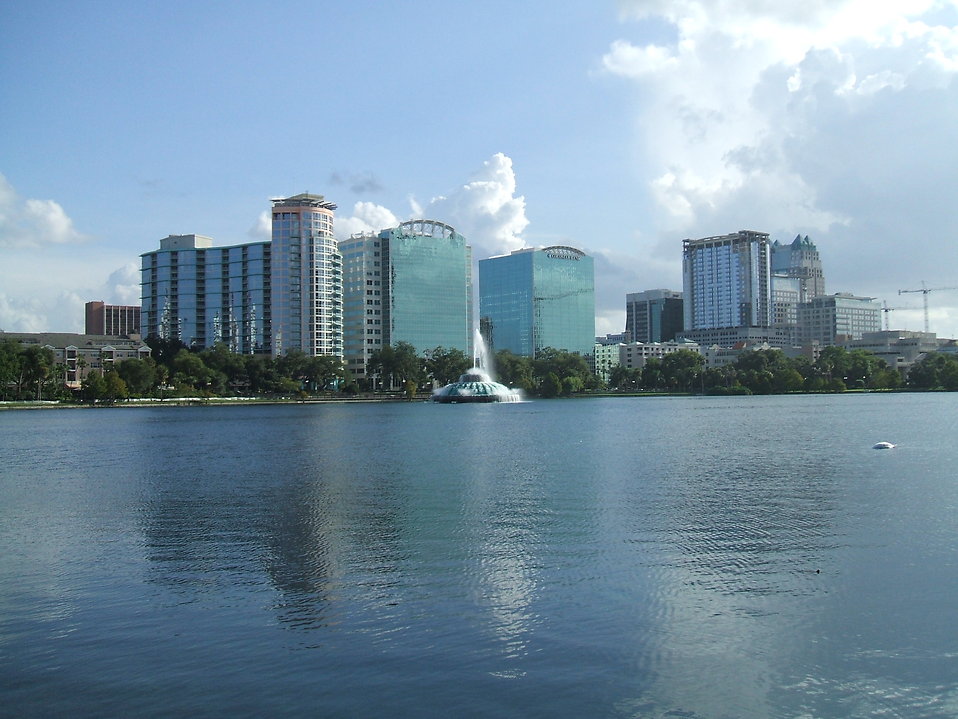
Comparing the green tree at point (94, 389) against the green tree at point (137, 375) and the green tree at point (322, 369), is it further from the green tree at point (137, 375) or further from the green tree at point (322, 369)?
the green tree at point (322, 369)

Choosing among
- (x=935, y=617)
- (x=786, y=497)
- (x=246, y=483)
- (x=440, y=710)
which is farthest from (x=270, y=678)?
(x=246, y=483)

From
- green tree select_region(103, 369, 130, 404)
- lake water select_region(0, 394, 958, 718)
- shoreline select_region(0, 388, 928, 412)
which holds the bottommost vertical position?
lake water select_region(0, 394, 958, 718)

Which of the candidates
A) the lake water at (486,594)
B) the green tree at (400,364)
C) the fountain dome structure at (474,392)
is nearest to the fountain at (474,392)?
the fountain dome structure at (474,392)

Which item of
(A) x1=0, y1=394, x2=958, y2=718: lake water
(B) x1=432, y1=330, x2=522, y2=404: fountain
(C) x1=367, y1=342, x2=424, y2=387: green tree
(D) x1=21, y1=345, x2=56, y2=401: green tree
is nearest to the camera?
(A) x1=0, y1=394, x2=958, y2=718: lake water

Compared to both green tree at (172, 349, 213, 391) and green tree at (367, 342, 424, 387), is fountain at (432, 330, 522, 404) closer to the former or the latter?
green tree at (367, 342, 424, 387)

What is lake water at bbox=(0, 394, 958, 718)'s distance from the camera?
15.0 metres

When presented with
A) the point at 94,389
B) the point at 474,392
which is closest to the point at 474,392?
the point at 474,392

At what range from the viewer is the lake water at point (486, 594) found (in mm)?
14992

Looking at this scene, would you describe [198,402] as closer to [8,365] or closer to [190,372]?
[190,372]

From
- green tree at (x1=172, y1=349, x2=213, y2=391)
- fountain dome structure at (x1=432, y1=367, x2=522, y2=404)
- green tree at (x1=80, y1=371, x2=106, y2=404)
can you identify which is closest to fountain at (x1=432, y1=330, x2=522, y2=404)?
fountain dome structure at (x1=432, y1=367, x2=522, y2=404)

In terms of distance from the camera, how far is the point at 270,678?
51.3 ft

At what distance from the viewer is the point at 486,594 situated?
67.8 ft

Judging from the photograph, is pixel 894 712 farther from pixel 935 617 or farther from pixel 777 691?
pixel 935 617

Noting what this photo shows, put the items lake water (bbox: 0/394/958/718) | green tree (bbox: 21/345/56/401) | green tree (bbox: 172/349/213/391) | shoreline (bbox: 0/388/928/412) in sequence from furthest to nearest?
1. green tree (bbox: 172/349/213/391)
2. shoreline (bbox: 0/388/928/412)
3. green tree (bbox: 21/345/56/401)
4. lake water (bbox: 0/394/958/718)
